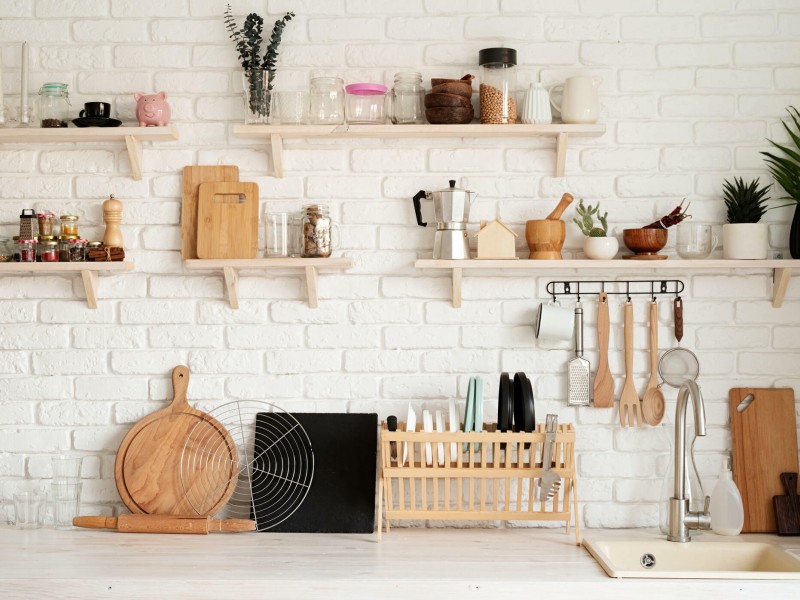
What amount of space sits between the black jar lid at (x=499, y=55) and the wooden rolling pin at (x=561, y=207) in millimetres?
Answer: 423

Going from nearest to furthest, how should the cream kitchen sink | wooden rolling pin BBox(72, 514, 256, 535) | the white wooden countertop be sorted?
the white wooden countertop → the cream kitchen sink → wooden rolling pin BBox(72, 514, 256, 535)

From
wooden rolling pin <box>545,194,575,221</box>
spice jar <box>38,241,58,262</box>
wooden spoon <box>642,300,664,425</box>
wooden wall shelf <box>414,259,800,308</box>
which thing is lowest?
wooden spoon <box>642,300,664,425</box>

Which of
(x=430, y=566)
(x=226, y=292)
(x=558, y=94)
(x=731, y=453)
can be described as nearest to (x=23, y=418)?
(x=226, y=292)

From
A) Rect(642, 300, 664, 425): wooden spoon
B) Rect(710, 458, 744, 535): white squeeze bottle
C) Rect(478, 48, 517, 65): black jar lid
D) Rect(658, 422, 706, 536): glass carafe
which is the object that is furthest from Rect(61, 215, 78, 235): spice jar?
Rect(710, 458, 744, 535): white squeeze bottle

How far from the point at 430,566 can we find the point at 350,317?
807 mm

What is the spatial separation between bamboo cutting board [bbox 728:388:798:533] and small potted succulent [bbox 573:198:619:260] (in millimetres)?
579

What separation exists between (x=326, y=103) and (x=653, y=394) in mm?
1308

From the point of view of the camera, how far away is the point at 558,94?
2.56 meters

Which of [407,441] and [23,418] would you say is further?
[23,418]

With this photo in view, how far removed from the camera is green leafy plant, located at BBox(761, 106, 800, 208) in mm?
2516

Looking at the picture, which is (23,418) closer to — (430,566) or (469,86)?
(430,566)

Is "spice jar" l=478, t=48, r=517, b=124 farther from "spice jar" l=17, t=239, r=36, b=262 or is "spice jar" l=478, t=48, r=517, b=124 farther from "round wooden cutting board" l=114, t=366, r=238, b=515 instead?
"spice jar" l=17, t=239, r=36, b=262

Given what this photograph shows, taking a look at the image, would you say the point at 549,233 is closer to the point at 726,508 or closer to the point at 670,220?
the point at 670,220

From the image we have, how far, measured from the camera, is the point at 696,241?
2.49 meters
